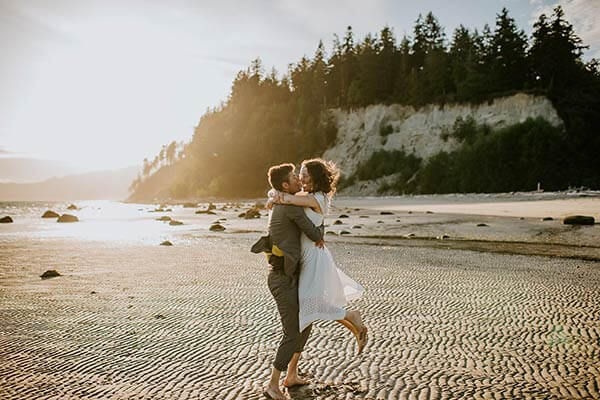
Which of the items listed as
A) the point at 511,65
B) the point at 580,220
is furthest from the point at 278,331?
the point at 511,65

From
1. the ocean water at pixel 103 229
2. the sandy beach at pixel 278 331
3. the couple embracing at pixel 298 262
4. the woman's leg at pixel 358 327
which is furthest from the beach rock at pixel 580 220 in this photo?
the couple embracing at pixel 298 262

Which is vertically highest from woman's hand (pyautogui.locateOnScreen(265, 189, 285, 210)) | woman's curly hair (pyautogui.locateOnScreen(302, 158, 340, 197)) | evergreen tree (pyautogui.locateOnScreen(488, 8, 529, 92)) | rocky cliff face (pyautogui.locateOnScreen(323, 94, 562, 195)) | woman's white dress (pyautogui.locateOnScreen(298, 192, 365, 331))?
evergreen tree (pyautogui.locateOnScreen(488, 8, 529, 92))

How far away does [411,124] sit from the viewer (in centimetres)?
Result: 5781

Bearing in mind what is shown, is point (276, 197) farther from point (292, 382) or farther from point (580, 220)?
point (580, 220)

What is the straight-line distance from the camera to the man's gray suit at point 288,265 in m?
3.65

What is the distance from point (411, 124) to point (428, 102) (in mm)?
3529

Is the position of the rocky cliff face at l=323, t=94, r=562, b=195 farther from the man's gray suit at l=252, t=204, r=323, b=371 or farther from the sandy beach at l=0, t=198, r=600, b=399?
the man's gray suit at l=252, t=204, r=323, b=371

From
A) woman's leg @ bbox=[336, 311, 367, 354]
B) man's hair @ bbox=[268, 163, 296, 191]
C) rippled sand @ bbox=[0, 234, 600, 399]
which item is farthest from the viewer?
woman's leg @ bbox=[336, 311, 367, 354]

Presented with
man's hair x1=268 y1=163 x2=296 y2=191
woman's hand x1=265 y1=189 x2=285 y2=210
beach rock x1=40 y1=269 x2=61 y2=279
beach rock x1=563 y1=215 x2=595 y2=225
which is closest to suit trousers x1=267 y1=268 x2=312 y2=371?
woman's hand x1=265 y1=189 x2=285 y2=210

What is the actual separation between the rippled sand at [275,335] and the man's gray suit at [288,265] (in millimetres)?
444

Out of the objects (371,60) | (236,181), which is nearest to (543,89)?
(371,60)

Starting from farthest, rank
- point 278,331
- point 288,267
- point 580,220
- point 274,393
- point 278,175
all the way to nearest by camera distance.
Result: point 580,220 → point 278,331 → point 278,175 → point 288,267 → point 274,393

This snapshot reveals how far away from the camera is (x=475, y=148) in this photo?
4812cm

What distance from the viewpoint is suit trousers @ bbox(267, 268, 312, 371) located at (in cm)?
364
